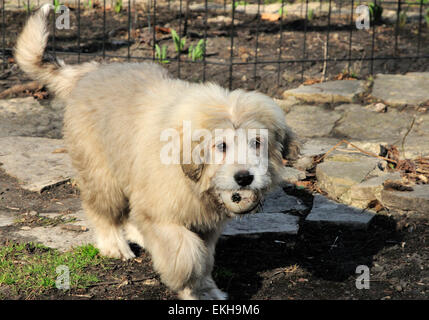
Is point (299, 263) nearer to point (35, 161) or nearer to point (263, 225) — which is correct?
point (263, 225)

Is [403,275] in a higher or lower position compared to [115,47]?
lower

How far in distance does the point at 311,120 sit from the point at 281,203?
1.84 m

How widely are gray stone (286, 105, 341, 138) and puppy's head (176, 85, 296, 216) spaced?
2.99 meters

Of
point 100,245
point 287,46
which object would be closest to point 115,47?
point 287,46

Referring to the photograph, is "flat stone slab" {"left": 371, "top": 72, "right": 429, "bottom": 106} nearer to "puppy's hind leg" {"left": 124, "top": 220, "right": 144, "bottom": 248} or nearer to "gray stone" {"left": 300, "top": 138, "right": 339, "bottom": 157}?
"gray stone" {"left": 300, "top": 138, "right": 339, "bottom": 157}

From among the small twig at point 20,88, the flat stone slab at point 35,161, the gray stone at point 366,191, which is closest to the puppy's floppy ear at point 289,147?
the gray stone at point 366,191

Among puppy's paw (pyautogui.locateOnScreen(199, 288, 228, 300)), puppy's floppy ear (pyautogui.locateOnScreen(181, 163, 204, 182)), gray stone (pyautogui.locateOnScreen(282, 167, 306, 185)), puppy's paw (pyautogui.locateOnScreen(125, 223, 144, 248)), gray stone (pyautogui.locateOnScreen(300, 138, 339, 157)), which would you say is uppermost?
puppy's floppy ear (pyautogui.locateOnScreen(181, 163, 204, 182))

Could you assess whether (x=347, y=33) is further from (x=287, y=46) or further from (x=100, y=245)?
(x=100, y=245)

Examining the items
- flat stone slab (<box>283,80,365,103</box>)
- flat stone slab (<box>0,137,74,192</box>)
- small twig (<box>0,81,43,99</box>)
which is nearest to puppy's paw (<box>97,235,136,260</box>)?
flat stone slab (<box>0,137,74,192</box>)

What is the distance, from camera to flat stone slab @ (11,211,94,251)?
4422mm

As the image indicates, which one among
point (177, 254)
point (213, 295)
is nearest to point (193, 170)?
point (177, 254)

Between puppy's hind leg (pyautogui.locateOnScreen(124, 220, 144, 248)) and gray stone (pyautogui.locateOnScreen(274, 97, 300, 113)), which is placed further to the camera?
gray stone (pyautogui.locateOnScreen(274, 97, 300, 113))

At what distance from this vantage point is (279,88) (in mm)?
7477
